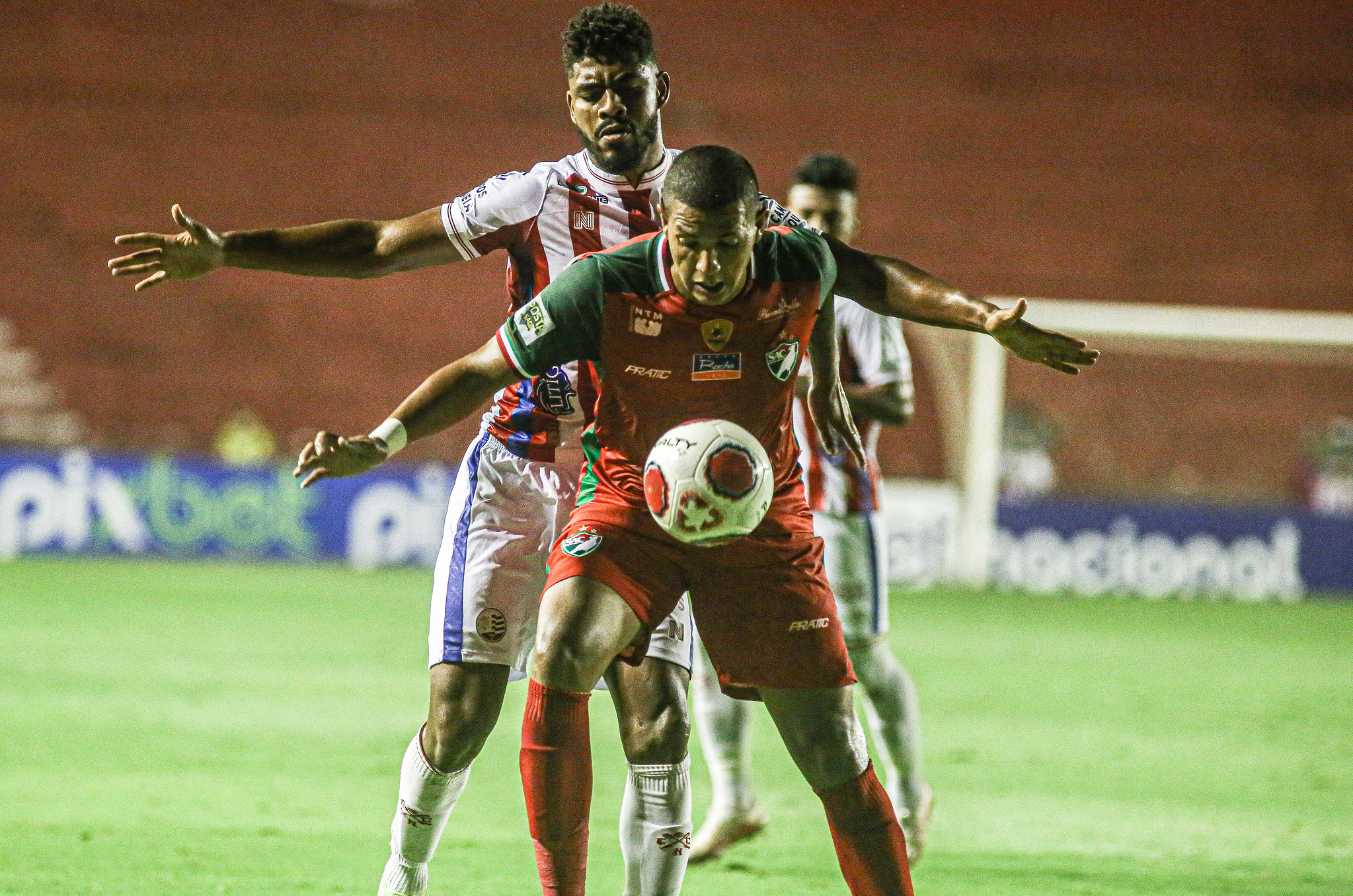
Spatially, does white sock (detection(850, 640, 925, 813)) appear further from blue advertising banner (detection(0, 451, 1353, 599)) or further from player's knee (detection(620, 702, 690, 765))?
blue advertising banner (detection(0, 451, 1353, 599))

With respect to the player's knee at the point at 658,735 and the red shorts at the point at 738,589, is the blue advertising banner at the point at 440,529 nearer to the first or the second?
the player's knee at the point at 658,735

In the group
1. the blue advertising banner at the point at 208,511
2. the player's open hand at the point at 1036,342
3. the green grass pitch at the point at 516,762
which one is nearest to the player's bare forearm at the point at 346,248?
the player's open hand at the point at 1036,342

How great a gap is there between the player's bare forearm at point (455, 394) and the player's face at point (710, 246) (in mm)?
502

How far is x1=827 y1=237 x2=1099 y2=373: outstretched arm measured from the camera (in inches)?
152

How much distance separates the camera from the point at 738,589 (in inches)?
155

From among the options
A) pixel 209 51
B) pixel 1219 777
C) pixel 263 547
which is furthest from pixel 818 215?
pixel 209 51

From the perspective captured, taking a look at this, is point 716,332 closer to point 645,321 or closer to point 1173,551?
point 645,321

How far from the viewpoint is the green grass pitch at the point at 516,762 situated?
17.4 ft

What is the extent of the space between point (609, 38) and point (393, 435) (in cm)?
122

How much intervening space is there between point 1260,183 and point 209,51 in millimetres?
16753

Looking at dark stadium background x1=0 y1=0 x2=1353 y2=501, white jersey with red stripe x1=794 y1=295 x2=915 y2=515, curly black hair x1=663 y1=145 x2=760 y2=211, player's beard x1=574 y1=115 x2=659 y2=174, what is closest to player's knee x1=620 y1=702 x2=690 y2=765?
curly black hair x1=663 y1=145 x2=760 y2=211

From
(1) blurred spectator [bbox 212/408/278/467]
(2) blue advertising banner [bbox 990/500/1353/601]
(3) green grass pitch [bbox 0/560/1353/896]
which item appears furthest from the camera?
(1) blurred spectator [bbox 212/408/278/467]

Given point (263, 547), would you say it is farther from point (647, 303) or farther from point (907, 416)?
point (647, 303)

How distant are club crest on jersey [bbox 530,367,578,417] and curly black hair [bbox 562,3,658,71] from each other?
841 millimetres
